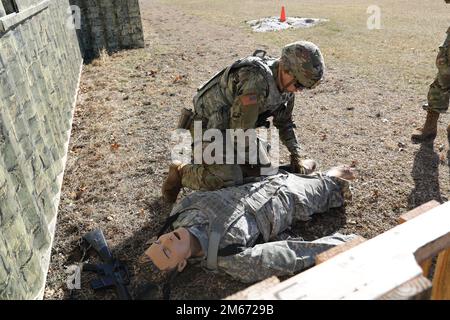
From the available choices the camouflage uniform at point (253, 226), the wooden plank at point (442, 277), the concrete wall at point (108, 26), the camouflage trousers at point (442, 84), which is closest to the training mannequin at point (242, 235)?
the camouflage uniform at point (253, 226)

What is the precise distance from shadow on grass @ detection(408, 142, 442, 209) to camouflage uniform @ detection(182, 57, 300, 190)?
138 cm

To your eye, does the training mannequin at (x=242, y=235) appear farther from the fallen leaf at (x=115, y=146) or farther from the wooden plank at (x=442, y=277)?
the fallen leaf at (x=115, y=146)

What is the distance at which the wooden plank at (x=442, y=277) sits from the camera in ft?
6.95

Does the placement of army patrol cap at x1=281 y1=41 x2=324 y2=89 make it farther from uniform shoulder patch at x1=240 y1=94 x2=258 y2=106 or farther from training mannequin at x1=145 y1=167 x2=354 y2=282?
training mannequin at x1=145 y1=167 x2=354 y2=282

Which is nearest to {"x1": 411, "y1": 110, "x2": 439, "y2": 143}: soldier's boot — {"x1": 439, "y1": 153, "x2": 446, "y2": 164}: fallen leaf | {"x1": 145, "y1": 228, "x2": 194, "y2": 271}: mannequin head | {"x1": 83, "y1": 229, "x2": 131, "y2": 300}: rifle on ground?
{"x1": 439, "y1": 153, "x2": 446, "y2": 164}: fallen leaf

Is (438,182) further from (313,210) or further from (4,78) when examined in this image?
(4,78)

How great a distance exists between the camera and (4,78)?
3.21m

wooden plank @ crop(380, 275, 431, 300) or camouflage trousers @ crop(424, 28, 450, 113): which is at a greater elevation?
wooden plank @ crop(380, 275, 431, 300)

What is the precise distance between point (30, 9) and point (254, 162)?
328cm

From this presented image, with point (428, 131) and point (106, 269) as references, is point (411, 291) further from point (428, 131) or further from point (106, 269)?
point (428, 131)

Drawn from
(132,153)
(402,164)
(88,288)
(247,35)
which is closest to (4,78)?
(88,288)

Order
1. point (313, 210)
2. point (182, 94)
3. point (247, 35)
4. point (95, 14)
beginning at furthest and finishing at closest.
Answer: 1. point (247, 35)
2. point (95, 14)
3. point (182, 94)
4. point (313, 210)

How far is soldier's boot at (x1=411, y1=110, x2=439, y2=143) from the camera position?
214 inches

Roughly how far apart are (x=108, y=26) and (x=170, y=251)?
9.73 meters
